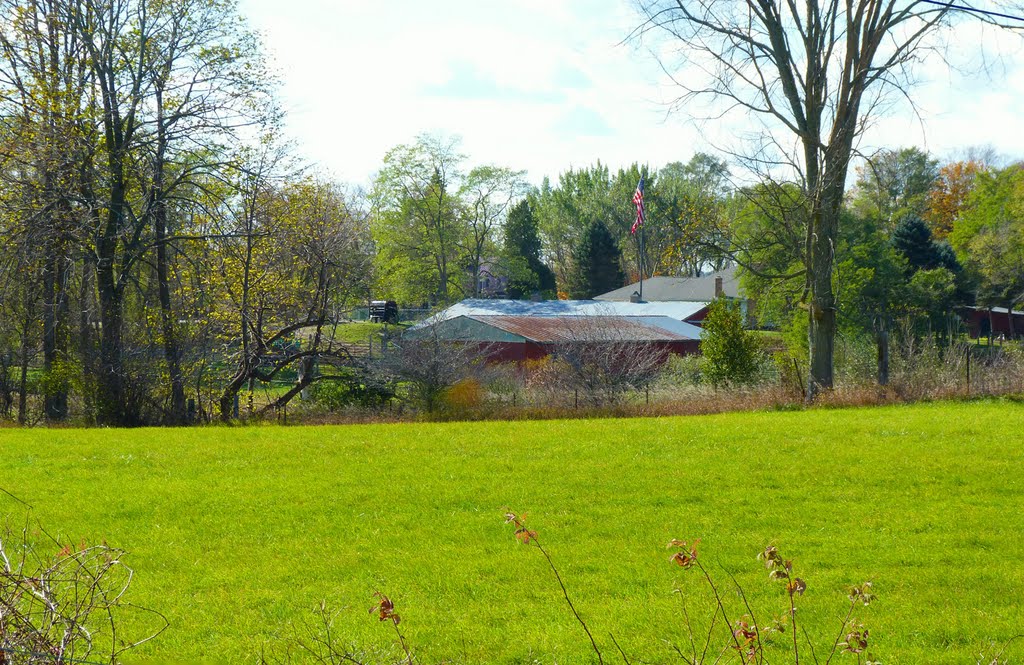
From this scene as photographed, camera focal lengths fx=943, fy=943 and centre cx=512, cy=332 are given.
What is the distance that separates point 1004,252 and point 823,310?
36.5m

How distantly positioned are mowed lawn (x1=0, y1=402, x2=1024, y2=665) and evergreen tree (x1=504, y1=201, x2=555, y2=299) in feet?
186

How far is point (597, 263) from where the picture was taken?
74812mm

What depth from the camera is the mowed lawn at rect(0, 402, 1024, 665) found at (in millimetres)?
6695

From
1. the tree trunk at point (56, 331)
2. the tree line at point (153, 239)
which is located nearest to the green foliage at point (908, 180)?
the tree line at point (153, 239)

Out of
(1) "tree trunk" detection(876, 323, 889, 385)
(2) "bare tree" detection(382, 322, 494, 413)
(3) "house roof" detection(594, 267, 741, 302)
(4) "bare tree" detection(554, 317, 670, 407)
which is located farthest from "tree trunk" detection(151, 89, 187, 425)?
(3) "house roof" detection(594, 267, 741, 302)

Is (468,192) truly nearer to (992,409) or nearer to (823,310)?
(823,310)

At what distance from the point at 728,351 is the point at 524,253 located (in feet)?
166

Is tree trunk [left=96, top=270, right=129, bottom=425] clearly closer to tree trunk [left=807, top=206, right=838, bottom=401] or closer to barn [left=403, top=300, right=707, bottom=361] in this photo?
barn [left=403, top=300, right=707, bottom=361]

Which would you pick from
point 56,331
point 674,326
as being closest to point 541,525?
point 56,331

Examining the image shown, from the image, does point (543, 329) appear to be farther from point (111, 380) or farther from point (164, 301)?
point (111, 380)

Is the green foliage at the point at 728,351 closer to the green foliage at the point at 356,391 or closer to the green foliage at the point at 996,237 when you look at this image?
the green foliage at the point at 356,391

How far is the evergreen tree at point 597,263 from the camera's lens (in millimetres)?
74562

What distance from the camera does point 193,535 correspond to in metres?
9.36

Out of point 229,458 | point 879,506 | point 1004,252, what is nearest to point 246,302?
point 229,458
